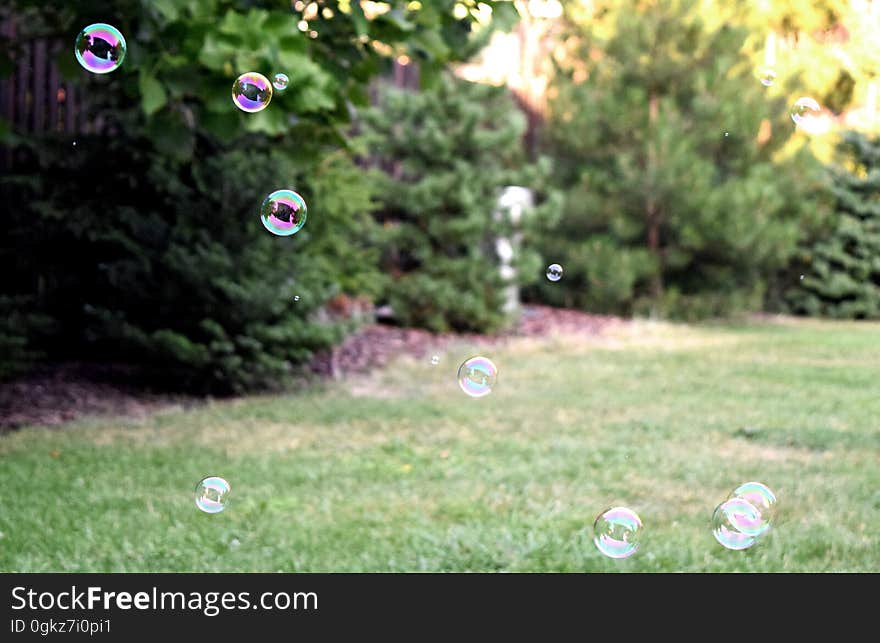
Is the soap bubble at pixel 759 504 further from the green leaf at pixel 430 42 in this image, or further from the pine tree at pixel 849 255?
the pine tree at pixel 849 255

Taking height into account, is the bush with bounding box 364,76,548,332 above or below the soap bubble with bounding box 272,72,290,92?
above

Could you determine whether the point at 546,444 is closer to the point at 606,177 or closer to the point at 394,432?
the point at 394,432

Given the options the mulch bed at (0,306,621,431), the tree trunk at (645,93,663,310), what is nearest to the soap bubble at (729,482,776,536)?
the mulch bed at (0,306,621,431)

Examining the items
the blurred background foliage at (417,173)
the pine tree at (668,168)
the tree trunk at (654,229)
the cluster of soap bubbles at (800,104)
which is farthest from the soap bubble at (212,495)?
the tree trunk at (654,229)

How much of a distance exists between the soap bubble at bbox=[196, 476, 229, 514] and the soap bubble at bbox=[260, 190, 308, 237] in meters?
1.30

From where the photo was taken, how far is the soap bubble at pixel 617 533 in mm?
3129

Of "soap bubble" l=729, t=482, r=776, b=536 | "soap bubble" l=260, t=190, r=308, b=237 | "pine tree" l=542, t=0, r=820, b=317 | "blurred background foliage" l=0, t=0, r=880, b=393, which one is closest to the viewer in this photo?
"soap bubble" l=729, t=482, r=776, b=536

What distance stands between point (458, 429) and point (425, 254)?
3280mm

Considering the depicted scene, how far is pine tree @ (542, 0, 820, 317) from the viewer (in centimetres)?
909

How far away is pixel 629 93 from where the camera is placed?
30.3ft

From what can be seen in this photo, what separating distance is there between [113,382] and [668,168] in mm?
4973

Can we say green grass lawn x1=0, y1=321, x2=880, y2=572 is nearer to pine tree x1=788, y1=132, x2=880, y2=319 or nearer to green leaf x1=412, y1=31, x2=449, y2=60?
green leaf x1=412, y1=31, x2=449, y2=60

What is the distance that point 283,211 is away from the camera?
447 cm

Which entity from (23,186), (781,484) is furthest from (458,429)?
(23,186)
